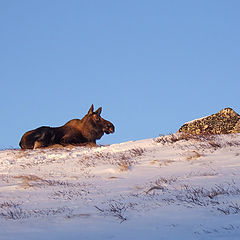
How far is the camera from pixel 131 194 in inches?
311

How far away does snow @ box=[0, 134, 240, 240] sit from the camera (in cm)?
497

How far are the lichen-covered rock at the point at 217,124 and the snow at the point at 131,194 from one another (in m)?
5.08

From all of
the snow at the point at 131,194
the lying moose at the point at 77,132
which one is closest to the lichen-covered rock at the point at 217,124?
the lying moose at the point at 77,132

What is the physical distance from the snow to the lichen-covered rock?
5081 mm

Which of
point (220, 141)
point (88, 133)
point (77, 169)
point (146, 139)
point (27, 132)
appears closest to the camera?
point (77, 169)

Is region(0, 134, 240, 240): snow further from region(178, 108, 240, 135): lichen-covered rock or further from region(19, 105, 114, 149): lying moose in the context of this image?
region(178, 108, 240, 135): lichen-covered rock

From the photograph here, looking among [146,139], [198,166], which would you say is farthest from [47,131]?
[198,166]

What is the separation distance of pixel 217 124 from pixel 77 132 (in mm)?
7122

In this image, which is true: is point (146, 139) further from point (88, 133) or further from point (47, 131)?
point (47, 131)

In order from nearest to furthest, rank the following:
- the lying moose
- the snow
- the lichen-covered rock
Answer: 1. the snow
2. the lying moose
3. the lichen-covered rock

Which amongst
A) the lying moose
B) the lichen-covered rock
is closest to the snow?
the lying moose

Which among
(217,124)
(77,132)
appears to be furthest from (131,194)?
(217,124)

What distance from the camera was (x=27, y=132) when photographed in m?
22.2

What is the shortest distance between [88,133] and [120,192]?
1262 centimetres
